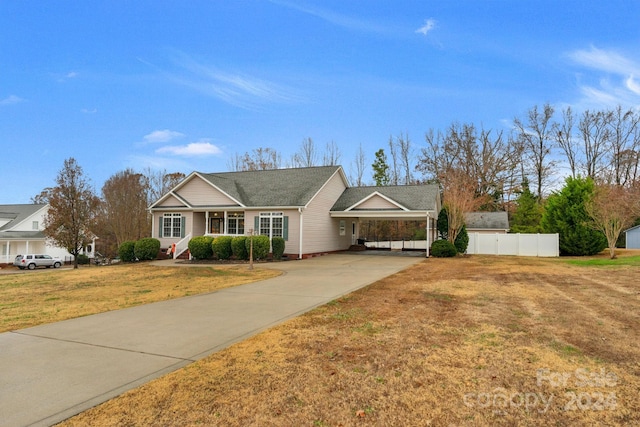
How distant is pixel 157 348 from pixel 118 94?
2090cm

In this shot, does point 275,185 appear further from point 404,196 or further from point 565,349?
point 565,349

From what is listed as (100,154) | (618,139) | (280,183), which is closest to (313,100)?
(280,183)

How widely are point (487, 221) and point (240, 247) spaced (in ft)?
74.4

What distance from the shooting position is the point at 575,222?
79.7ft

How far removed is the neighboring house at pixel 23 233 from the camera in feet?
125

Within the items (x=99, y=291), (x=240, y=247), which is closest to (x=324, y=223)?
(x=240, y=247)

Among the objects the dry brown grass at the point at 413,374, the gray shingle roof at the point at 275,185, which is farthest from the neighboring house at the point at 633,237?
the dry brown grass at the point at 413,374

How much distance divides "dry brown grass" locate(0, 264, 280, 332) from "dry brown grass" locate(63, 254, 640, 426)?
4.70 metres

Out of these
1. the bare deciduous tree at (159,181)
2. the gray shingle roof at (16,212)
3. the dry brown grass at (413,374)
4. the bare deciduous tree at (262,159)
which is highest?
the bare deciduous tree at (262,159)

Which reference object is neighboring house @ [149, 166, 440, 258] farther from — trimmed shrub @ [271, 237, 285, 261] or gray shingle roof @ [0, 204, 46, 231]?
gray shingle roof @ [0, 204, 46, 231]

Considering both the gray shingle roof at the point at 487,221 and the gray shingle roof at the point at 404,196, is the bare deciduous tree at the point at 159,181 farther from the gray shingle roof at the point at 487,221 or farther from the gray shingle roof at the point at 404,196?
the gray shingle roof at the point at 487,221

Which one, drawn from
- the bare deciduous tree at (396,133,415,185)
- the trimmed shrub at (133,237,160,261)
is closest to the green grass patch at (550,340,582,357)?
the trimmed shrub at (133,237,160,261)

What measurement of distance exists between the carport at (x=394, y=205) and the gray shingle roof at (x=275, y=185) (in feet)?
7.69

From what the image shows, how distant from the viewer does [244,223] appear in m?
22.8
